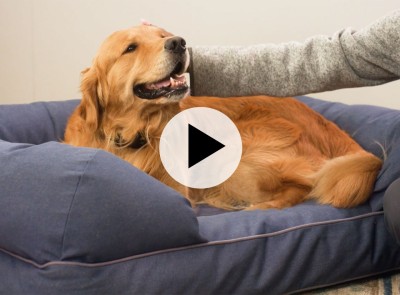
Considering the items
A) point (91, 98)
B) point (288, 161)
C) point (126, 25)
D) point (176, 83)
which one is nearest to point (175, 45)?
point (176, 83)

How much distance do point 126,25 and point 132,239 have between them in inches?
67.9

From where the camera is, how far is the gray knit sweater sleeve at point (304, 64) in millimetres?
1366

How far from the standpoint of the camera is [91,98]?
1620mm

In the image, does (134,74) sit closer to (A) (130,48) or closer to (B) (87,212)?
(A) (130,48)

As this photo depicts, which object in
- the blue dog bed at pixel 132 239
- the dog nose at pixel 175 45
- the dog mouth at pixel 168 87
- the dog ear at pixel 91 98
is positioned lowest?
the blue dog bed at pixel 132 239

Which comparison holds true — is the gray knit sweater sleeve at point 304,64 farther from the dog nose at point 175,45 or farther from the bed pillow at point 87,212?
the bed pillow at point 87,212

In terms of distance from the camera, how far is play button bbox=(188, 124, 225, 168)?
1.71 m

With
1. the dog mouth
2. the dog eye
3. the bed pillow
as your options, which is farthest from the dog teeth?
the bed pillow

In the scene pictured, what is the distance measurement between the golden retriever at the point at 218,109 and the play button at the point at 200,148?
0.03 meters

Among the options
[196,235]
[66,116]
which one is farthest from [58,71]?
[196,235]

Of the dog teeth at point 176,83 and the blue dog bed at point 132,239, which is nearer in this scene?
the blue dog bed at point 132,239

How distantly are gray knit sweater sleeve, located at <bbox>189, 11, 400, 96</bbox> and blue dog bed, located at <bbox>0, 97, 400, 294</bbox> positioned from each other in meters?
0.41

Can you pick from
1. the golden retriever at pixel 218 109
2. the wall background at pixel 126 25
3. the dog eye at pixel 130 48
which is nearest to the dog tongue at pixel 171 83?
the golden retriever at pixel 218 109

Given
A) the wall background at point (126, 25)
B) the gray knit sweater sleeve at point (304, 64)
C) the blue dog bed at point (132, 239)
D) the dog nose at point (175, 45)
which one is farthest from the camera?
the wall background at point (126, 25)
